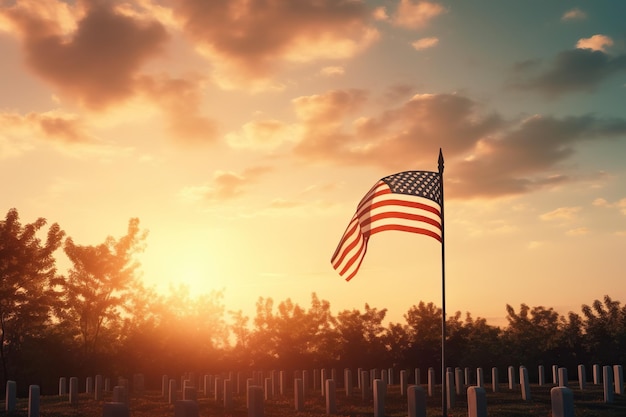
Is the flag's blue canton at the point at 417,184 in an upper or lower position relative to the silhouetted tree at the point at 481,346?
upper

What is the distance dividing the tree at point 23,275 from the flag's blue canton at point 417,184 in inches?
1351

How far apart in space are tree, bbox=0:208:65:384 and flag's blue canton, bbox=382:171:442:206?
34.3 metres

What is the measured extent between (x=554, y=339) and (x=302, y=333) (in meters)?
20.3

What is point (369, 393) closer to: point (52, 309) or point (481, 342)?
point (481, 342)

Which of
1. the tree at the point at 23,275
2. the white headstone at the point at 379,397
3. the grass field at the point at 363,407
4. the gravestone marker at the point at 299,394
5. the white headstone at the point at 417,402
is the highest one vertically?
the tree at the point at 23,275

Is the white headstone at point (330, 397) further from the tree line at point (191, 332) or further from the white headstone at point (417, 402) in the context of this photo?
the tree line at point (191, 332)

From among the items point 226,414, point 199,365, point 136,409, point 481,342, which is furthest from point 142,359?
point 226,414

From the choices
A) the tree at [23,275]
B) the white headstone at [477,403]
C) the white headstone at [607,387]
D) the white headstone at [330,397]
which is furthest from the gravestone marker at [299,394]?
the tree at [23,275]

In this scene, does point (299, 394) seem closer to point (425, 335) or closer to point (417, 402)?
point (417, 402)

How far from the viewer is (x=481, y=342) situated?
54812 mm

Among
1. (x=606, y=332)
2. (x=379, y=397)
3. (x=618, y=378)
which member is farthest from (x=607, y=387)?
(x=606, y=332)

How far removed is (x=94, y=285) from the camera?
53.7 m

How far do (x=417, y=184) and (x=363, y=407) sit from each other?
10.2 meters

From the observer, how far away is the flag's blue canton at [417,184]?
1944 centimetres
